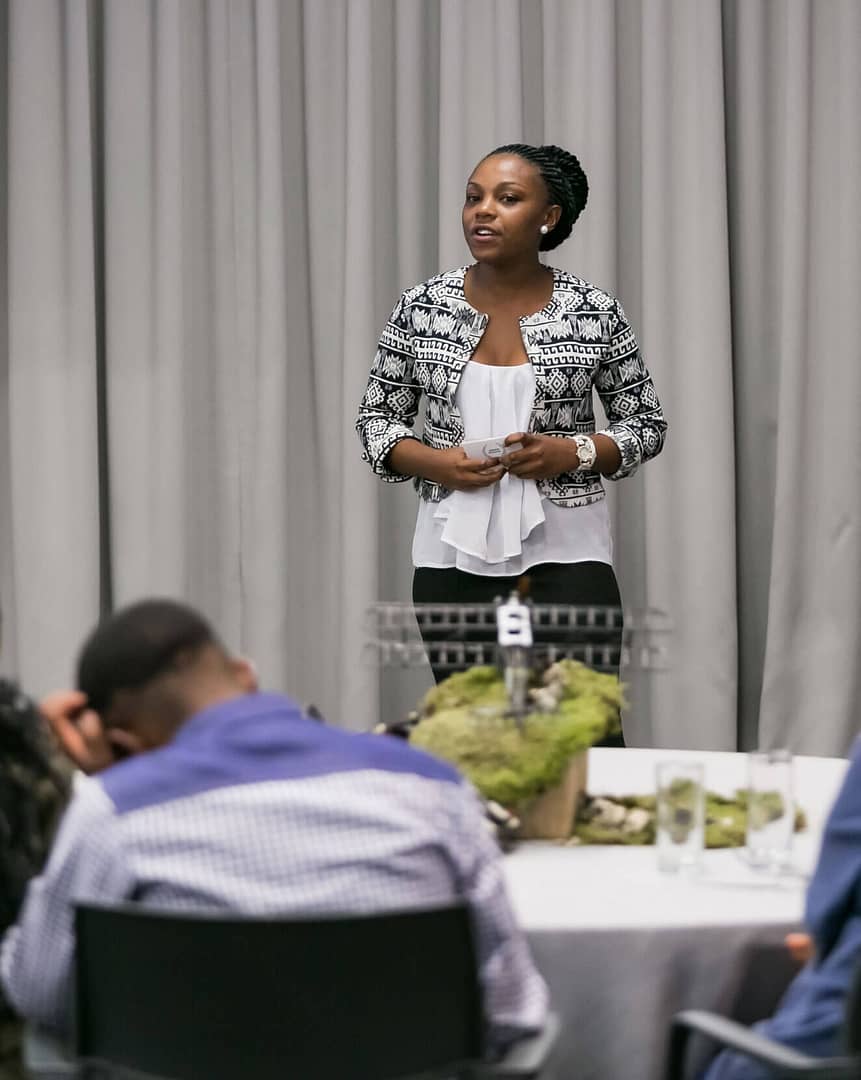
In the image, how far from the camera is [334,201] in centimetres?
576

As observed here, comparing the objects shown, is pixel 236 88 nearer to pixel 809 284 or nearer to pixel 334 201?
pixel 334 201

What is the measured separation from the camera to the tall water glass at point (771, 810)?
97.0 inches

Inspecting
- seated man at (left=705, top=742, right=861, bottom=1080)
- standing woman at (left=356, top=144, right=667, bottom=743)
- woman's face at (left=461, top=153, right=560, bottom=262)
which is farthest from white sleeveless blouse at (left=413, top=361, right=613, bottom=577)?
seated man at (left=705, top=742, right=861, bottom=1080)

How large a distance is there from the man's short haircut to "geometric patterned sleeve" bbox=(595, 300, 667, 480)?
86.9 inches

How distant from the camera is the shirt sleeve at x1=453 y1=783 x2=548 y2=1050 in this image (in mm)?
1947

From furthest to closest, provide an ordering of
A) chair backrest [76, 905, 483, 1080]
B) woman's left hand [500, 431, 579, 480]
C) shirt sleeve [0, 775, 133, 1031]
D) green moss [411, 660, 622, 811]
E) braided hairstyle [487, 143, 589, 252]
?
braided hairstyle [487, 143, 589, 252] < woman's left hand [500, 431, 579, 480] < green moss [411, 660, 622, 811] < shirt sleeve [0, 775, 133, 1031] < chair backrest [76, 905, 483, 1080]

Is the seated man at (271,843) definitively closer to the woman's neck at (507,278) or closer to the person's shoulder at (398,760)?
the person's shoulder at (398,760)

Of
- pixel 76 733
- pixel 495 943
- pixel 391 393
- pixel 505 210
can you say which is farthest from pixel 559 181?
pixel 495 943

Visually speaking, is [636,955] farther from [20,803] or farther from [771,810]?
[20,803]

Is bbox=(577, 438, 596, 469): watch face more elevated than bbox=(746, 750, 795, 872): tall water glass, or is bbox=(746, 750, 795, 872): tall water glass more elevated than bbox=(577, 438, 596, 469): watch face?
bbox=(577, 438, 596, 469): watch face

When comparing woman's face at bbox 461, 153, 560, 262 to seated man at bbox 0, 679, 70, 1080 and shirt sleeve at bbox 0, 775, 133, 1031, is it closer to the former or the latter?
seated man at bbox 0, 679, 70, 1080

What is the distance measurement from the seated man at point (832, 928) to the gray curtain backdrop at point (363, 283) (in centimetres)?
358

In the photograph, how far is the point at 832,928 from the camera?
2.05m

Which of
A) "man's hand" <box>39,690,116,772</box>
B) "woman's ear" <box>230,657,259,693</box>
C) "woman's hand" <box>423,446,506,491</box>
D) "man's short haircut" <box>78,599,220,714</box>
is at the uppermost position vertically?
"woman's hand" <box>423,446,506,491</box>
